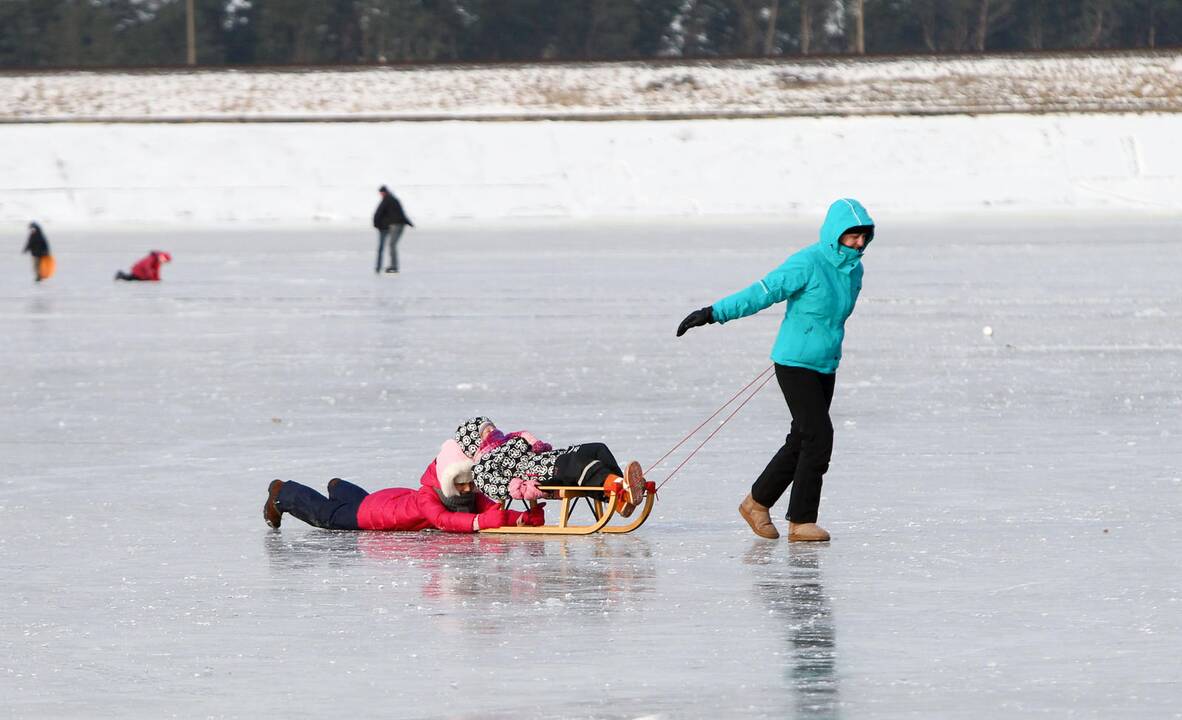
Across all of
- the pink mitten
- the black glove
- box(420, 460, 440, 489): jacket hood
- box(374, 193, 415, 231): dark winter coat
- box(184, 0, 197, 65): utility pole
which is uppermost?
box(184, 0, 197, 65): utility pole

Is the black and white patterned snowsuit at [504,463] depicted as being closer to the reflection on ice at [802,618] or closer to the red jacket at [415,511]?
the red jacket at [415,511]

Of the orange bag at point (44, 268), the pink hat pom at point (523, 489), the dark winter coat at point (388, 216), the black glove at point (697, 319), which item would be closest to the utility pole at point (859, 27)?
the dark winter coat at point (388, 216)

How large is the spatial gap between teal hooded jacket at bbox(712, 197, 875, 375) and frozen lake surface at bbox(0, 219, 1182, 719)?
0.66m

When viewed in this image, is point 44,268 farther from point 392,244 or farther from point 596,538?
point 596,538

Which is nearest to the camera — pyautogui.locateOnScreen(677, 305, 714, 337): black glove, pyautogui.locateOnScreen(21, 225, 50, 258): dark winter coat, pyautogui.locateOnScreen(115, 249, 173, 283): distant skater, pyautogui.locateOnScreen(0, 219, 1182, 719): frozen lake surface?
pyautogui.locateOnScreen(0, 219, 1182, 719): frozen lake surface

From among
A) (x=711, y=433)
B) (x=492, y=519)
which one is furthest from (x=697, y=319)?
(x=711, y=433)

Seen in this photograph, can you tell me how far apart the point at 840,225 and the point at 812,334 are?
38cm

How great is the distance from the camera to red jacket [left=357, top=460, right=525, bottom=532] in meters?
6.83

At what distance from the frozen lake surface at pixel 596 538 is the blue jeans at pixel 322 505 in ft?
0.22

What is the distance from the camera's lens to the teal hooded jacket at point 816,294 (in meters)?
6.55

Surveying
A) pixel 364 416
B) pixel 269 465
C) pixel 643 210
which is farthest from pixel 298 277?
pixel 643 210

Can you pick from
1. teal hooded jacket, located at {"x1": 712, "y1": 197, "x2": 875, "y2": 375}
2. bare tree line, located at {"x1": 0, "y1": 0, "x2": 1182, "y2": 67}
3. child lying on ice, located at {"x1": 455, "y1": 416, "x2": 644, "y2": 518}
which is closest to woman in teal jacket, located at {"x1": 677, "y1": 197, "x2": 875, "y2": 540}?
teal hooded jacket, located at {"x1": 712, "y1": 197, "x2": 875, "y2": 375}

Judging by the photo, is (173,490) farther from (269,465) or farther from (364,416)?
(364,416)

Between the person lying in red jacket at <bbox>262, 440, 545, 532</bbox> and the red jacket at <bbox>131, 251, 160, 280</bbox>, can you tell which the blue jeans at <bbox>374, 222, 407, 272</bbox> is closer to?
the red jacket at <bbox>131, 251, 160, 280</bbox>
